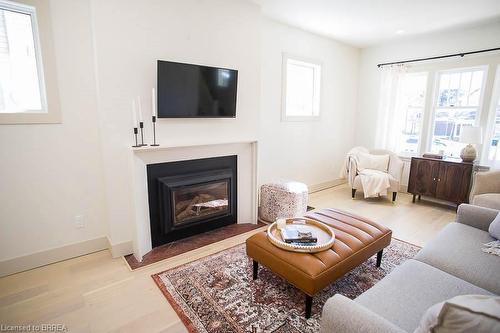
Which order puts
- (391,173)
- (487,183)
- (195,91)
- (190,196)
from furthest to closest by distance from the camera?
(391,173) → (487,183) → (190,196) → (195,91)

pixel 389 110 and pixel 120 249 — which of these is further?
pixel 389 110

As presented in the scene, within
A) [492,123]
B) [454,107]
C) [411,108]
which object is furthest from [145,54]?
[492,123]

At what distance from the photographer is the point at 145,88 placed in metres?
2.48

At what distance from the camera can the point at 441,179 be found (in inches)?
156

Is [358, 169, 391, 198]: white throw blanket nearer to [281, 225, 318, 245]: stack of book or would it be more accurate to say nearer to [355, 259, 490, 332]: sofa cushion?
[281, 225, 318, 245]: stack of book

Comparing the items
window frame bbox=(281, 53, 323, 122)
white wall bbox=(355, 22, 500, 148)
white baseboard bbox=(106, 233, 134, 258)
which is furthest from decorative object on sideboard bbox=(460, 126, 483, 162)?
white baseboard bbox=(106, 233, 134, 258)

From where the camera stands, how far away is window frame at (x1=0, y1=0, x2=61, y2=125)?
2.10 metres

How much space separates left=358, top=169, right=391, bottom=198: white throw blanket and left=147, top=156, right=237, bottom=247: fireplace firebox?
226cm

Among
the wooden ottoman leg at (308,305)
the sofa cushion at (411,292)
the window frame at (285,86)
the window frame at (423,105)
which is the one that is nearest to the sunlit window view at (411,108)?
the window frame at (423,105)

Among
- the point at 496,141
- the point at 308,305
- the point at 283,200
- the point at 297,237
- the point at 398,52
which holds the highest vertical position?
the point at 398,52

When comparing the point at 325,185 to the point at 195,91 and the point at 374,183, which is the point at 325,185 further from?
the point at 195,91

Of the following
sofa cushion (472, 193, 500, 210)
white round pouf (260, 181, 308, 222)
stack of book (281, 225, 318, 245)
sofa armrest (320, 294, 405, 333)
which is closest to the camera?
sofa armrest (320, 294, 405, 333)

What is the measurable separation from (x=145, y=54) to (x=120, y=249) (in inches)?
75.3

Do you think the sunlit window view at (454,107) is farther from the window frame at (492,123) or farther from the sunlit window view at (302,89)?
the sunlit window view at (302,89)
